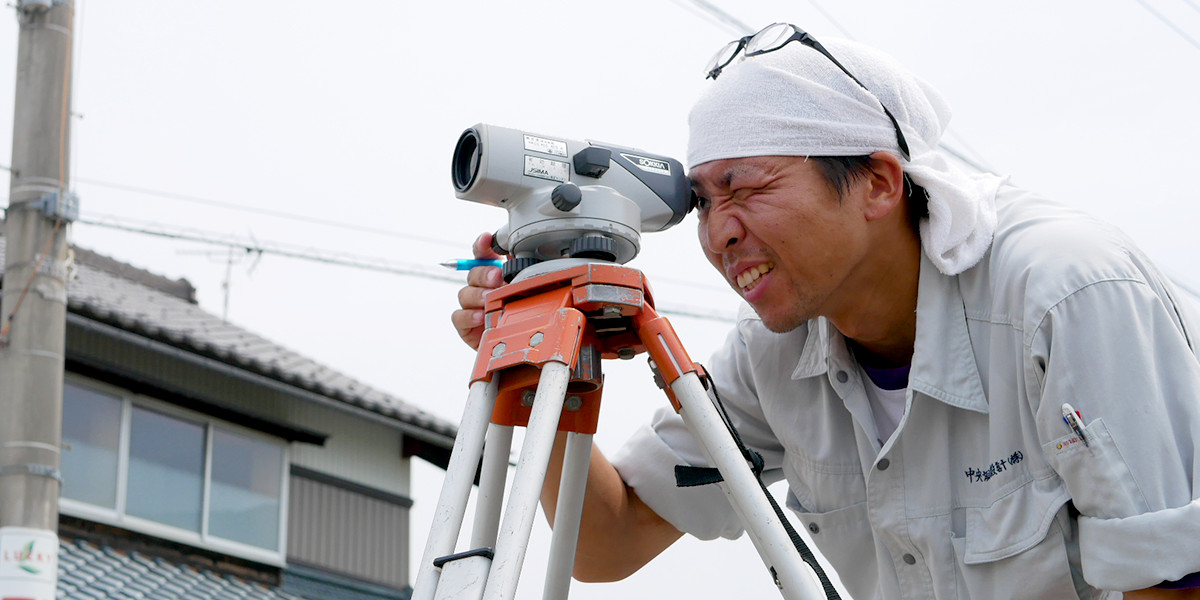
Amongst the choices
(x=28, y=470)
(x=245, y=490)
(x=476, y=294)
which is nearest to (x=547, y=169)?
(x=476, y=294)

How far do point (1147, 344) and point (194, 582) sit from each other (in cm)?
955

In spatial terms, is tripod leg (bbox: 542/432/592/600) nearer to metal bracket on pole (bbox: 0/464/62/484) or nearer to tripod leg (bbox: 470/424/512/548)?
tripod leg (bbox: 470/424/512/548)

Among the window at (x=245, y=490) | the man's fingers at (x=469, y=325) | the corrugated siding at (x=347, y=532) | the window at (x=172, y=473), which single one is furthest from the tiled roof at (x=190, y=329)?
the man's fingers at (x=469, y=325)

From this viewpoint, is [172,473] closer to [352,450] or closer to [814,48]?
[352,450]

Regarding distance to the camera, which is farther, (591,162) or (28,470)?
(28,470)

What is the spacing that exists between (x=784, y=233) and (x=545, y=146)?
1.63ft

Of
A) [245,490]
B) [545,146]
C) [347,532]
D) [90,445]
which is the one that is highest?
[90,445]

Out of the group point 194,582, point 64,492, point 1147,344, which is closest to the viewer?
point 1147,344

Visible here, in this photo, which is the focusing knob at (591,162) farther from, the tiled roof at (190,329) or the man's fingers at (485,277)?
the tiled roof at (190,329)

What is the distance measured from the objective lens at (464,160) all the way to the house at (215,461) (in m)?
7.69

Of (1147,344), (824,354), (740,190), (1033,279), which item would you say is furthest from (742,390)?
(1147,344)

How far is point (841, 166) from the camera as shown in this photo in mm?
2186

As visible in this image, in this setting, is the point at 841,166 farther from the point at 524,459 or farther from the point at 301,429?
the point at 301,429

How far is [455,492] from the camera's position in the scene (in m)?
1.61
